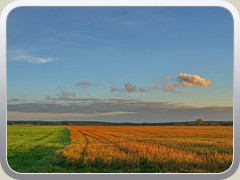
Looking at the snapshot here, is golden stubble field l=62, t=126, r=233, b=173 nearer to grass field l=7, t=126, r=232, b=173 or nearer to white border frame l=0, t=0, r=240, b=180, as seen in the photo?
grass field l=7, t=126, r=232, b=173

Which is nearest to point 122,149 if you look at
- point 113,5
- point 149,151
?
point 149,151

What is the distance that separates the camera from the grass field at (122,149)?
6688cm

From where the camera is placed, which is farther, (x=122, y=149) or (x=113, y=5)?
(x=122, y=149)

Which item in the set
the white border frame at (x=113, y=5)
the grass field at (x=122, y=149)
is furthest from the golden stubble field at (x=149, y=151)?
the white border frame at (x=113, y=5)

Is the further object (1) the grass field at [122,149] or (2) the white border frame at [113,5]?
(1) the grass field at [122,149]

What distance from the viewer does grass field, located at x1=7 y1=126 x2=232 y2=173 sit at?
66.9 m

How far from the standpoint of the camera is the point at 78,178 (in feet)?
219

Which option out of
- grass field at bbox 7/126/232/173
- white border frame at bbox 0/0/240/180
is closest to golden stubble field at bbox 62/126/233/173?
grass field at bbox 7/126/232/173

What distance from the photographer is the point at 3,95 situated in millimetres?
66562

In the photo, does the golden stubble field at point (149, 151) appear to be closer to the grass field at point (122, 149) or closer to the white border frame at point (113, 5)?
the grass field at point (122, 149)

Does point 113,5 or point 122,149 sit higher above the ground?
point 113,5

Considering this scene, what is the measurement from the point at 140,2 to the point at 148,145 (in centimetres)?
225

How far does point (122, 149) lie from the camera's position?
67000mm

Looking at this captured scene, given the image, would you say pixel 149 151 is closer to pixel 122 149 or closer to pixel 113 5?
A: pixel 122 149
